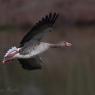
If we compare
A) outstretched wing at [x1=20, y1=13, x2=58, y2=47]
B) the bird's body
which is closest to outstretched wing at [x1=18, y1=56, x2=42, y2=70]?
the bird's body

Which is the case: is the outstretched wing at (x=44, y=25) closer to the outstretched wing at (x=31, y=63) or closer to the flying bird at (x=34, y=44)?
the flying bird at (x=34, y=44)

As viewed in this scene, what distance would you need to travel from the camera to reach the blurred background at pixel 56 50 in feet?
44.3

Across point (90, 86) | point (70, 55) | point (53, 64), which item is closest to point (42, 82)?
point (90, 86)

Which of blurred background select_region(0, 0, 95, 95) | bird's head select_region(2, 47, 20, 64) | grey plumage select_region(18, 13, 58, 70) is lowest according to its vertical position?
bird's head select_region(2, 47, 20, 64)

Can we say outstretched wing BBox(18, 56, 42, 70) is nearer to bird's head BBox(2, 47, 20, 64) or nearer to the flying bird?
the flying bird

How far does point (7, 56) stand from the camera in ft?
32.0

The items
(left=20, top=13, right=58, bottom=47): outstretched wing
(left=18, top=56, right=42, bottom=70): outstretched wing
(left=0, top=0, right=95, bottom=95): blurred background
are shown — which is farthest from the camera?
(left=0, top=0, right=95, bottom=95): blurred background

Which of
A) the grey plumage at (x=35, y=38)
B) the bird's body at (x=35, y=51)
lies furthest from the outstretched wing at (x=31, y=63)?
the bird's body at (x=35, y=51)

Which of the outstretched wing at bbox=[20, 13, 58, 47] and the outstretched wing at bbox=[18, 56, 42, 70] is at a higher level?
the outstretched wing at bbox=[20, 13, 58, 47]

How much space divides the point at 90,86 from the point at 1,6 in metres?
12.7

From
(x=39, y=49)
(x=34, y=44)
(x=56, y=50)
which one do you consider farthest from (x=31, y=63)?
(x=56, y=50)

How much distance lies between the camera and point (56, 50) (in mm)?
19484

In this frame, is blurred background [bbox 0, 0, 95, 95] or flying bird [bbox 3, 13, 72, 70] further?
blurred background [bbox 0, 0, 95, 95]

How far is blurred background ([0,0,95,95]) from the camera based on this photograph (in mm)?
→ 13516
